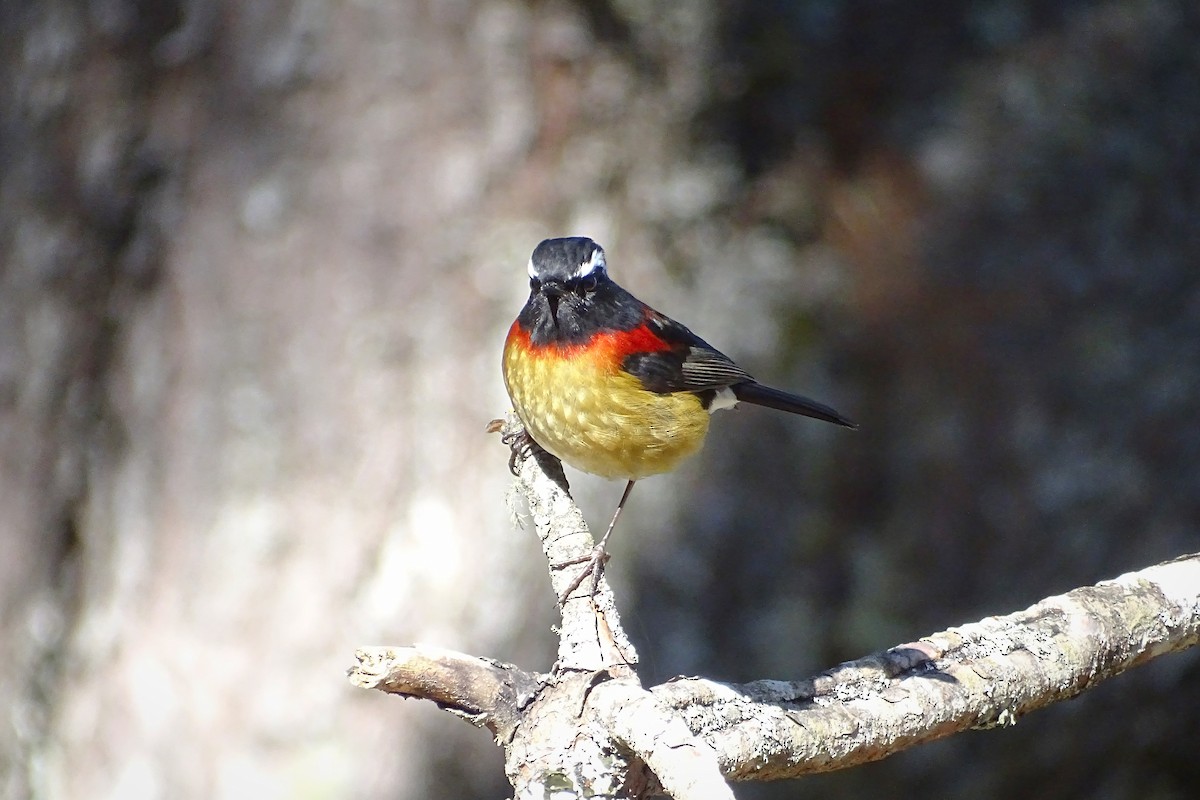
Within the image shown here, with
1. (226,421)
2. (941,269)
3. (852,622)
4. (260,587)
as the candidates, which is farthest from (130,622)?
(941,269)

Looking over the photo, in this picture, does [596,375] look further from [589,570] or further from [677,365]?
[589,570]

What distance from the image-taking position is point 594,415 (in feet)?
11.4

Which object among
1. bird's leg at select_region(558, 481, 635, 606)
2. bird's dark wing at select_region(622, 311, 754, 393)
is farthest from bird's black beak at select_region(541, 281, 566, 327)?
bird's leg at select_region(558, 481, 635, 606)

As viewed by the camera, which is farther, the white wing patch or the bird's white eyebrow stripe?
the white wing patch

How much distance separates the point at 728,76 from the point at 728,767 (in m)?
4.06

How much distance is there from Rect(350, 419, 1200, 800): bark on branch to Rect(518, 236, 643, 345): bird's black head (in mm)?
846

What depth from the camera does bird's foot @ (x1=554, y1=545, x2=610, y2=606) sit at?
9.52 ft

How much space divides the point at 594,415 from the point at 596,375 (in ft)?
0.44

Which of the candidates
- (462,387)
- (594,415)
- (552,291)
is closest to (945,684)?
(594,415)

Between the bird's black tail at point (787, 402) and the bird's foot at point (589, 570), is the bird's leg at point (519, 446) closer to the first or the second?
the bird's foot at point (589, 570)

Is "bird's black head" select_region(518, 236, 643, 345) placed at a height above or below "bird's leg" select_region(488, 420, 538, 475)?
above

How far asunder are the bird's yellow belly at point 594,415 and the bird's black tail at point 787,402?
0.50 meters

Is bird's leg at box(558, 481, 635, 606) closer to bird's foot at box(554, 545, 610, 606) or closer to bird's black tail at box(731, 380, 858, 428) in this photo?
bird's foot at box(554, 545, 610, 606)

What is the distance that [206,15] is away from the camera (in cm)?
528
